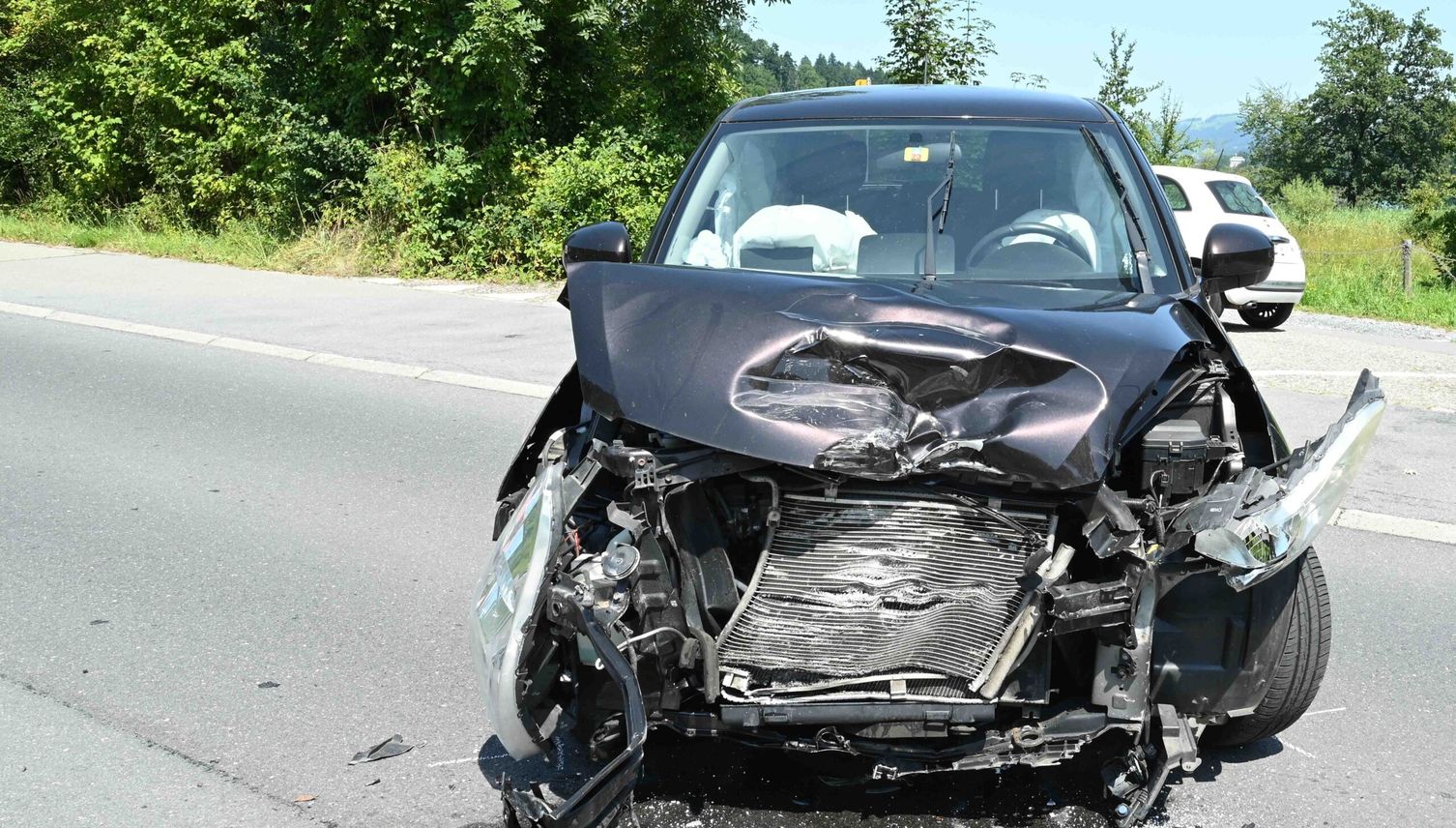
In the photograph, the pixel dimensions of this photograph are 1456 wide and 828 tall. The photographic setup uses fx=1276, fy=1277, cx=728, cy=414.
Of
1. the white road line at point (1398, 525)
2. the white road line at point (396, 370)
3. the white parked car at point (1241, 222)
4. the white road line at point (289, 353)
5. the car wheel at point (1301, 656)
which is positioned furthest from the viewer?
the white parked car at point (1241, 222)

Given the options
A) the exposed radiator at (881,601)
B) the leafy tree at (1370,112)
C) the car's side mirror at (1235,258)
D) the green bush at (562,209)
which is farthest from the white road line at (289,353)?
the leafy tree at (1370,112)

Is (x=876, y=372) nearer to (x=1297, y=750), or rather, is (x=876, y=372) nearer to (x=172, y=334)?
(x=1297, y=750)

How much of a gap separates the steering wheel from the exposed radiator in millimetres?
1418

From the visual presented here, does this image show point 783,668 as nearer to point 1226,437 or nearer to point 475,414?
point 1226,437

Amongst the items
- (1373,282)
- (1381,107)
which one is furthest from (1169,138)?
(1381,107)

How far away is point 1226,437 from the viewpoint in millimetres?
3172

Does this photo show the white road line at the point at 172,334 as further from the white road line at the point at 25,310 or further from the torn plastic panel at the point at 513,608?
the torn plastic panel at the point at 513,608

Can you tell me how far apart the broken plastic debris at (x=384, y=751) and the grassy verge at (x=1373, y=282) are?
1277 cm

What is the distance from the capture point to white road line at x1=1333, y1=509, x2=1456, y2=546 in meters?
5.75

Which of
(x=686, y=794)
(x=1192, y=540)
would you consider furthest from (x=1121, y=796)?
(x=686, y=794)

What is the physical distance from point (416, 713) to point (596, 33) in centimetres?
1393

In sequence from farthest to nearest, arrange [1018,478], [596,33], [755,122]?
[596,33], [755,122], [1018,478]

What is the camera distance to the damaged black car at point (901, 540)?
2.86 m

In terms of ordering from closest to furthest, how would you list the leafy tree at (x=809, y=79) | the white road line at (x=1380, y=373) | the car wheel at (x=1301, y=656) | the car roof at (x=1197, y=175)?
the car wheel at (x=1301, y=656)
the leafy tree at (x=809, y=79)
the white road line at (x=1380, y=373)
the car roof at (x=1197, y=175)
